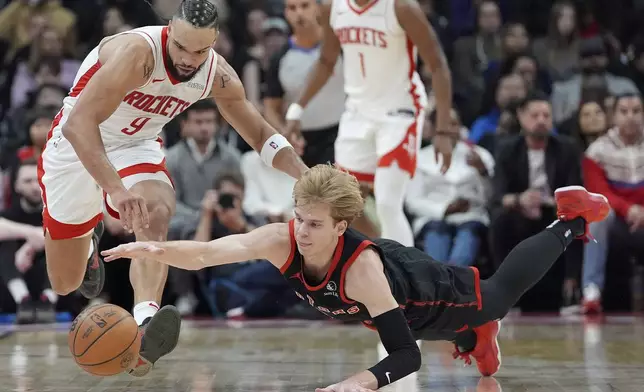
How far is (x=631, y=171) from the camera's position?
8.78 m

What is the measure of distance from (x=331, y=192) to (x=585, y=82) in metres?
6.18

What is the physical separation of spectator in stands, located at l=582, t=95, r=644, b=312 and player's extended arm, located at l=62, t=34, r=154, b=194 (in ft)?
15.4

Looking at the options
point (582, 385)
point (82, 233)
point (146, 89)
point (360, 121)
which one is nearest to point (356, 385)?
point (582, 385)

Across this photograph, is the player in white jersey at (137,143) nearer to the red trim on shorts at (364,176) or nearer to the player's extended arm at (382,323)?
the player's extended arm at (382,323)

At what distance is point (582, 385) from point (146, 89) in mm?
2329

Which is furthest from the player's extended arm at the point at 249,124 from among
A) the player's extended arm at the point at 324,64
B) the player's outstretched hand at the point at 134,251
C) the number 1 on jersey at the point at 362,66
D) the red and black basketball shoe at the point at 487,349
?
the player's extended arm at the point at 324,64

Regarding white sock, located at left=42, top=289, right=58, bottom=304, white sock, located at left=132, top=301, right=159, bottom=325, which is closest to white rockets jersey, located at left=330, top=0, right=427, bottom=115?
white sock, located at left=132, top=301, right=159, bottom=325

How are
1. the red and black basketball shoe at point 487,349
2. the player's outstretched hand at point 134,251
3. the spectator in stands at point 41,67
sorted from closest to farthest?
1. the player's outstretched hand at point 134,251
2. the red and black basketball shoe at point 487,349
3. the spectator in stands at point 41,67

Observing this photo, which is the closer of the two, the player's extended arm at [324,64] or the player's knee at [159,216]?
the player's knee at [159,216]

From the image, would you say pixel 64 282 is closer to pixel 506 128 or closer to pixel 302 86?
pixel 302 86

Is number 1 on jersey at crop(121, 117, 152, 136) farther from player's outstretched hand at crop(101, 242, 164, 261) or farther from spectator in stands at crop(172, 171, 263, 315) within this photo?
spectator in stands at crop(172, 171, 263, 315)

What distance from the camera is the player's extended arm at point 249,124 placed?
17.4ft

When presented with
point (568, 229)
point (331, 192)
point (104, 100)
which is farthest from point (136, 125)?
point (568, 229)

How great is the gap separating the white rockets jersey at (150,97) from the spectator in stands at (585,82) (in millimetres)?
5492
